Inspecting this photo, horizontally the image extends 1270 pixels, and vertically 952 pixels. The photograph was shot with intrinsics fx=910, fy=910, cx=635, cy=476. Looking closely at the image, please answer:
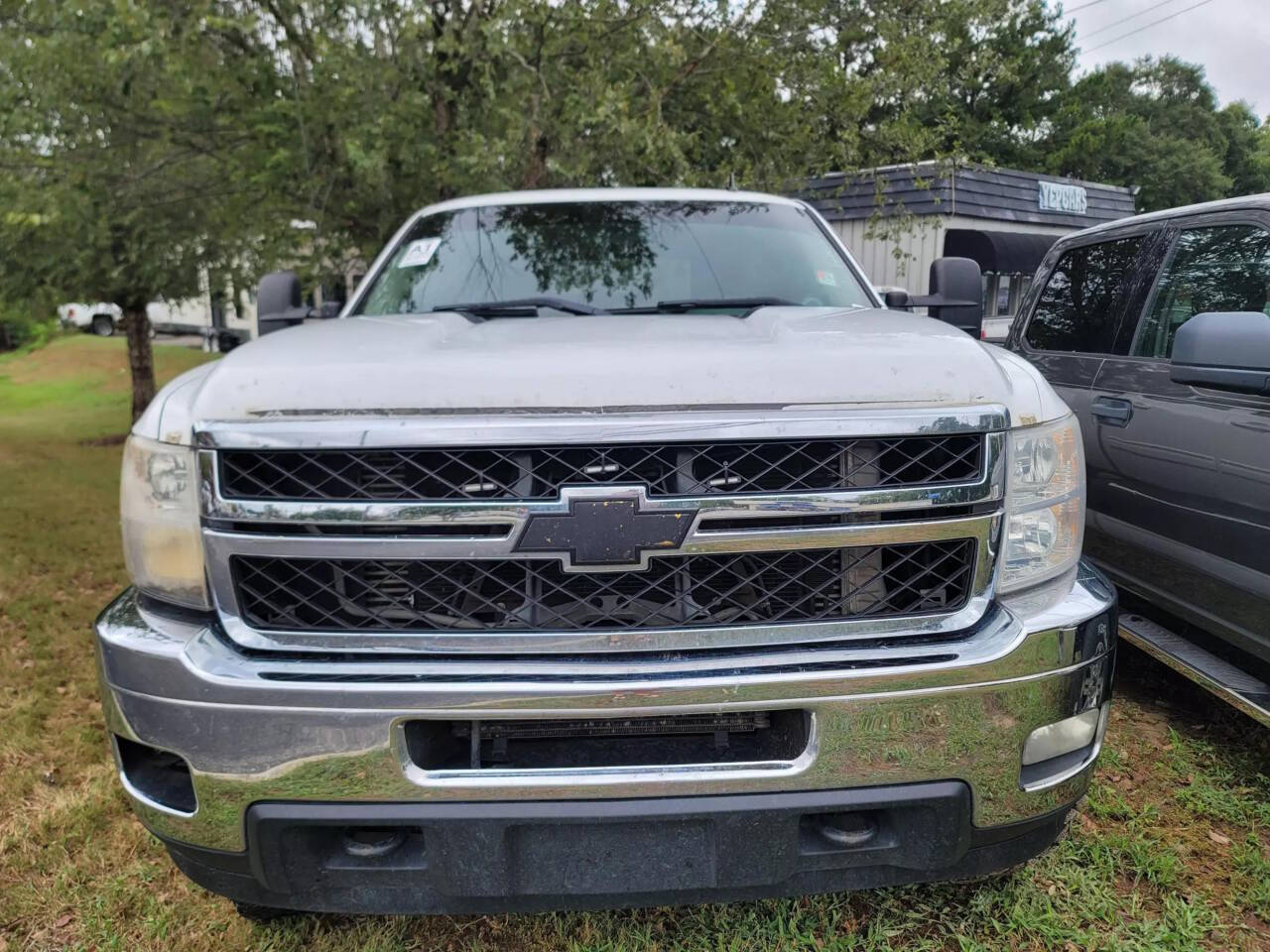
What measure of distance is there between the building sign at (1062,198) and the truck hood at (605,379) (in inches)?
734

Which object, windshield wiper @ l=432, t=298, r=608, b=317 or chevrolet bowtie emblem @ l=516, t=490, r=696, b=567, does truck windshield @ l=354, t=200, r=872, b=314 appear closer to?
windshield wiper @ l=432, t=298, r=608, b=317

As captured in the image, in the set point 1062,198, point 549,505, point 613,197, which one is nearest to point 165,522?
point 549,505

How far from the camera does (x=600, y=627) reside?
1.78m

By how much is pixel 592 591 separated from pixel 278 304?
2124 mm

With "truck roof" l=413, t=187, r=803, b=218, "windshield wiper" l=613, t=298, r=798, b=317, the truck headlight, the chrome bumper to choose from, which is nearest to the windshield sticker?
"truck roof" l=413, t=187, r=803, b=218

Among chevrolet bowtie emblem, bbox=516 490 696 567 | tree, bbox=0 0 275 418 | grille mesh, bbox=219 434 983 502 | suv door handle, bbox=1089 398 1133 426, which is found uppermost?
tree, bbox=0 0 275 418

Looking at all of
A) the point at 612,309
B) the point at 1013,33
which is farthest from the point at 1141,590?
the point at 1013,33

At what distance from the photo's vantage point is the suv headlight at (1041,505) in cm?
184

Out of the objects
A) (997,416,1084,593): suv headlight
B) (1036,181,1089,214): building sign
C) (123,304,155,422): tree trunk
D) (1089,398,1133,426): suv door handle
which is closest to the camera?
(997,416,1084,593): suv headlight

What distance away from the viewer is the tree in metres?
5.56

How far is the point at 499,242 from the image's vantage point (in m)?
3.28

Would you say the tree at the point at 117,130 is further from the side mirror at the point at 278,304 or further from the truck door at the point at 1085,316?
the truck door at the point at 1085,316

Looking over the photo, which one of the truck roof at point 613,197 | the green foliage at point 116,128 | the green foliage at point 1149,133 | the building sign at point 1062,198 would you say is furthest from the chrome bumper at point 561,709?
the green foliage at point 1149,133

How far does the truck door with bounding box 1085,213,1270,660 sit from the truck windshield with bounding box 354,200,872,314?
1.22m
